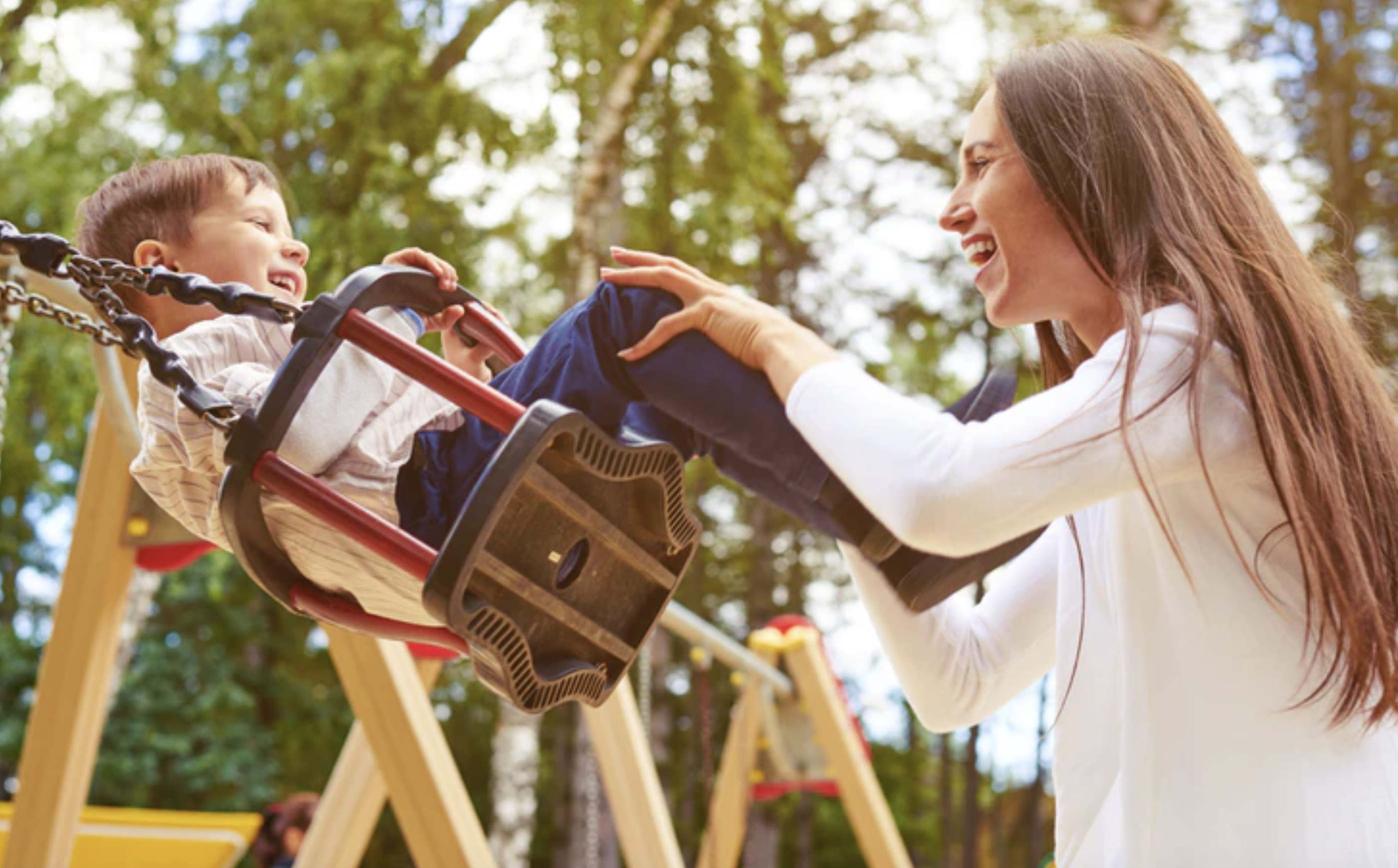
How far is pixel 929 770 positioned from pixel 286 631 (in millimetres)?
10305

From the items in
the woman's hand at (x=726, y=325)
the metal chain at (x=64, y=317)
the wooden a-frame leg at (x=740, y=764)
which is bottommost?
the wooden a-frame leg at (x=740, y=764)

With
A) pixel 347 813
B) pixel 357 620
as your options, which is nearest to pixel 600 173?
pixel 347 813

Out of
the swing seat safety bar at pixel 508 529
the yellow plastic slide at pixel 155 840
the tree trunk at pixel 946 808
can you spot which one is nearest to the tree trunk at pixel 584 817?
the yellow plastic slide at pixel 155 840

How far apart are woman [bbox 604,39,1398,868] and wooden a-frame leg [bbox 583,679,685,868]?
2886 millimetres

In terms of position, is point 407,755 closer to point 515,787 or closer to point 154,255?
point 154,255

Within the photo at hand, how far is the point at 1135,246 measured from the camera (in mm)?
1377

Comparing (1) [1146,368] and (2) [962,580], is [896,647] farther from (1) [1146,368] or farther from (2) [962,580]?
(1) [1146,368]

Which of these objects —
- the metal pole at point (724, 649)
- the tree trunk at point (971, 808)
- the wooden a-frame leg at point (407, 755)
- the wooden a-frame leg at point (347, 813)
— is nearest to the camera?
the wooden a-frame leg at point (407, 755)

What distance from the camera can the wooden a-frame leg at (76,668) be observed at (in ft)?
10.7

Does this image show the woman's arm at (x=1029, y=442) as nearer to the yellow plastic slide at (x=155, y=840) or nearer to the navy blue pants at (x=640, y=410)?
the navy blue pants at (x=640, y=410)

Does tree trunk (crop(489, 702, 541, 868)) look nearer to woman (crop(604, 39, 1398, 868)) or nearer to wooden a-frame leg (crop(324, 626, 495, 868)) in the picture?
wooden a-frame leg (crop(324, 626, 495, 868))

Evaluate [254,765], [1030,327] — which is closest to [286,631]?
[254,765]

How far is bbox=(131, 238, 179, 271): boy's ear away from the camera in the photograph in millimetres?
1938

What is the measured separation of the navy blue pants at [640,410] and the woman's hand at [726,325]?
0.6 inches
